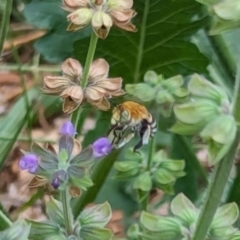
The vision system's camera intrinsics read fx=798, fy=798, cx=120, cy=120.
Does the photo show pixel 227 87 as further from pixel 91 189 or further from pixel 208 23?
pixel 91 189

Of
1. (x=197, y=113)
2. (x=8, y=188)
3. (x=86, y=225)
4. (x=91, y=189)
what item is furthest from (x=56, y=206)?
(x=8, y=188)

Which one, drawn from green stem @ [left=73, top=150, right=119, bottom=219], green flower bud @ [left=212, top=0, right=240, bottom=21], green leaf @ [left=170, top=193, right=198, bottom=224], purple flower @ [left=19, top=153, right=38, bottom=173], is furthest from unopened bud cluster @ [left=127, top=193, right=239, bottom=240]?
green stem @ [left=73, top=150, right=119, bottom=219]

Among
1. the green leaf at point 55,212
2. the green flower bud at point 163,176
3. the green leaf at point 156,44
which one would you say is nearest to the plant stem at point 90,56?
the green leaf at point 55,212

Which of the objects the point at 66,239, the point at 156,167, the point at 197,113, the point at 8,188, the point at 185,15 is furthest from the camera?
the point at 8,188

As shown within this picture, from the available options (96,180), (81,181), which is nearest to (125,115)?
(81,181)

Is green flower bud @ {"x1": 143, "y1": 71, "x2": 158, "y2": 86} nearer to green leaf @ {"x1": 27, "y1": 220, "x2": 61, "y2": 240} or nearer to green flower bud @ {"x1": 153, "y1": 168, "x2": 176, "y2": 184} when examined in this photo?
green flower bud @ {"x1": 153, "y1": 168, "x2": 176, "y2": 184}

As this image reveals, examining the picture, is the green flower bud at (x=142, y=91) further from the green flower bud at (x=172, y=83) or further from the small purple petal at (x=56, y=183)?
the small purple petal at (x=56, y=183)
